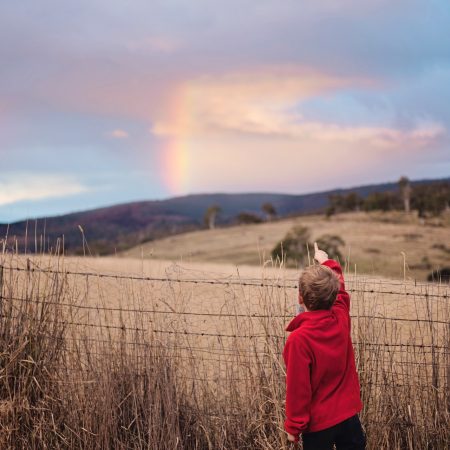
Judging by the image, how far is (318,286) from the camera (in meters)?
3.39

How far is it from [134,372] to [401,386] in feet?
6.98

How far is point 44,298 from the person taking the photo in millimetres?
5215

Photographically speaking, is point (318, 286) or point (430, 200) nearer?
point (318, 286)

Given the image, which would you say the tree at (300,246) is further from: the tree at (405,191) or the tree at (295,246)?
the tree at (405,191)

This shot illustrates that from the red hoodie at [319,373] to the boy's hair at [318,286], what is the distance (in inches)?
3.0

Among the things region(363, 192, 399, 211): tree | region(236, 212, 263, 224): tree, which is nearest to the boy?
region(363, 192, 399, 211): tree

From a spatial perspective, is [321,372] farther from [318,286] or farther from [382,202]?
[382,202]

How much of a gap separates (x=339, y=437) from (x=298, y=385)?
20.1 inches

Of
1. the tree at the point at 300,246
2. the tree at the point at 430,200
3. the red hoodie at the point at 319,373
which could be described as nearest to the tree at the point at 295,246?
the tree at the point at 300,246

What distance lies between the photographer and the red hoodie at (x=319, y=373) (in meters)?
3.36

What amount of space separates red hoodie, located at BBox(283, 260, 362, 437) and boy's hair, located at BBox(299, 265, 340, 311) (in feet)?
0.25

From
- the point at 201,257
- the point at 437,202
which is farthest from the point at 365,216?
the point at 201,257

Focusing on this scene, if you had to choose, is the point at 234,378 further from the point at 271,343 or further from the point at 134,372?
the point at 134,372

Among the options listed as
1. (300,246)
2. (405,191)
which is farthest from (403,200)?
(300,246)
